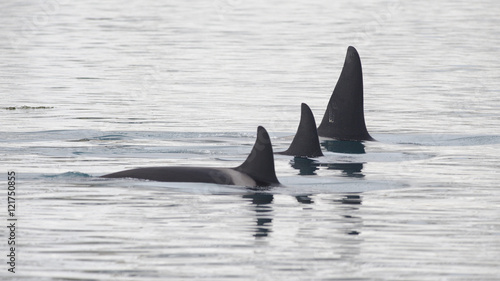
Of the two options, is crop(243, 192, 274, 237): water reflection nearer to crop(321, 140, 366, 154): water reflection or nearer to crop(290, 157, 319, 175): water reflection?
crop(290, 157, 319, 175): water reflection

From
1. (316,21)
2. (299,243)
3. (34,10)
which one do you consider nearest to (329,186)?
(299,243)

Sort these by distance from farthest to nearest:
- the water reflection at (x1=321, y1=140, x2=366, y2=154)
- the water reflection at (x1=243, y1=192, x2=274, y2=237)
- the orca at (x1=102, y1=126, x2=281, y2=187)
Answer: the water reflection at (x1=321, y1=140, x2=366, y2=154), the orca at (x1=102, y1=126, x2=281, y2=187), the water reflection at (x1=243, y1=192, x2=274, y2=237)

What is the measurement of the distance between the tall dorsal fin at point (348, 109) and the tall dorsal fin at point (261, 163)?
255 inches

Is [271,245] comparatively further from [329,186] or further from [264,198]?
[329,186]

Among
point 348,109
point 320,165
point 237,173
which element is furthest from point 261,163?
point 348,109

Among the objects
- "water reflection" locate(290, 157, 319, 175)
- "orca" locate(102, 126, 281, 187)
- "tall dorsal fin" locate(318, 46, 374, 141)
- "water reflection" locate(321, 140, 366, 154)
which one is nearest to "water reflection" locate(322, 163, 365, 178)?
"water reflection" locate(290, 157, 319, 175)

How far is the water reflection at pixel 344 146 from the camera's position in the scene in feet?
70.7

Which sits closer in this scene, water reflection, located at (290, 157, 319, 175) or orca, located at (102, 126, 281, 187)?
orca, located at (102, 126, 281, 187)

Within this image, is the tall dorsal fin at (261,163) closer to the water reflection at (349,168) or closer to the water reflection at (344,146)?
the water reflection at (349,168)

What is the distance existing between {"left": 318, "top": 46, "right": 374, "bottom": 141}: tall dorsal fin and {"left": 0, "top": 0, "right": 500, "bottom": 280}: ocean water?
0.55 meters

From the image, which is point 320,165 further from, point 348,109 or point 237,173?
point 348,109

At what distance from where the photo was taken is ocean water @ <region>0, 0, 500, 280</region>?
12.3m

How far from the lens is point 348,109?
23000mm

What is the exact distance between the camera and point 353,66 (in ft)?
76.0
